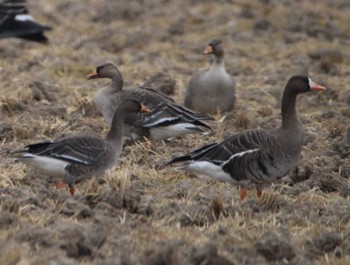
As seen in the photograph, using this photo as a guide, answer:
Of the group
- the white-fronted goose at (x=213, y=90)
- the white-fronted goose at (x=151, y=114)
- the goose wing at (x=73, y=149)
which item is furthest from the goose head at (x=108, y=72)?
the goose wing at (x=73, y=149)

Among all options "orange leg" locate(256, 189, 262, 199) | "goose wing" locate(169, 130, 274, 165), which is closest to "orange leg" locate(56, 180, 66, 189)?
"goose wing" locate(169, 130, 274, 165)

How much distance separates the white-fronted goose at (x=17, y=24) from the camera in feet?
50.6

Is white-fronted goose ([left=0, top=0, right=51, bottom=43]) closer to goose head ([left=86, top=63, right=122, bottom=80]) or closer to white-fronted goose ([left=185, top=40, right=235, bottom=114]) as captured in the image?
white-fronted goose ([left=185, top=40, right=235, bottom=114])

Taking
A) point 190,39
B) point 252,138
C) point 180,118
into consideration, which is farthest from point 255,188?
point 190,39

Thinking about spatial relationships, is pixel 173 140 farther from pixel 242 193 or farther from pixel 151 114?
pixel 242 193

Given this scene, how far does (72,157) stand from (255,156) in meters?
1.65

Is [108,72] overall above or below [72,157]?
below

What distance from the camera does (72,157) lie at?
9.48m

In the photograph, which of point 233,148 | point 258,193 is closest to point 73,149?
point 233,148

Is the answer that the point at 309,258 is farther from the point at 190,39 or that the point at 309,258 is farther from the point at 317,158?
the point at 190,39

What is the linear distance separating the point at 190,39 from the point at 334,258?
11.4 m

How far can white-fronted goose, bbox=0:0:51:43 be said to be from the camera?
50.6 ft

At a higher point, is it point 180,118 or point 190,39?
point 180,118

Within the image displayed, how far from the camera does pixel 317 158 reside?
1127 centimetres
